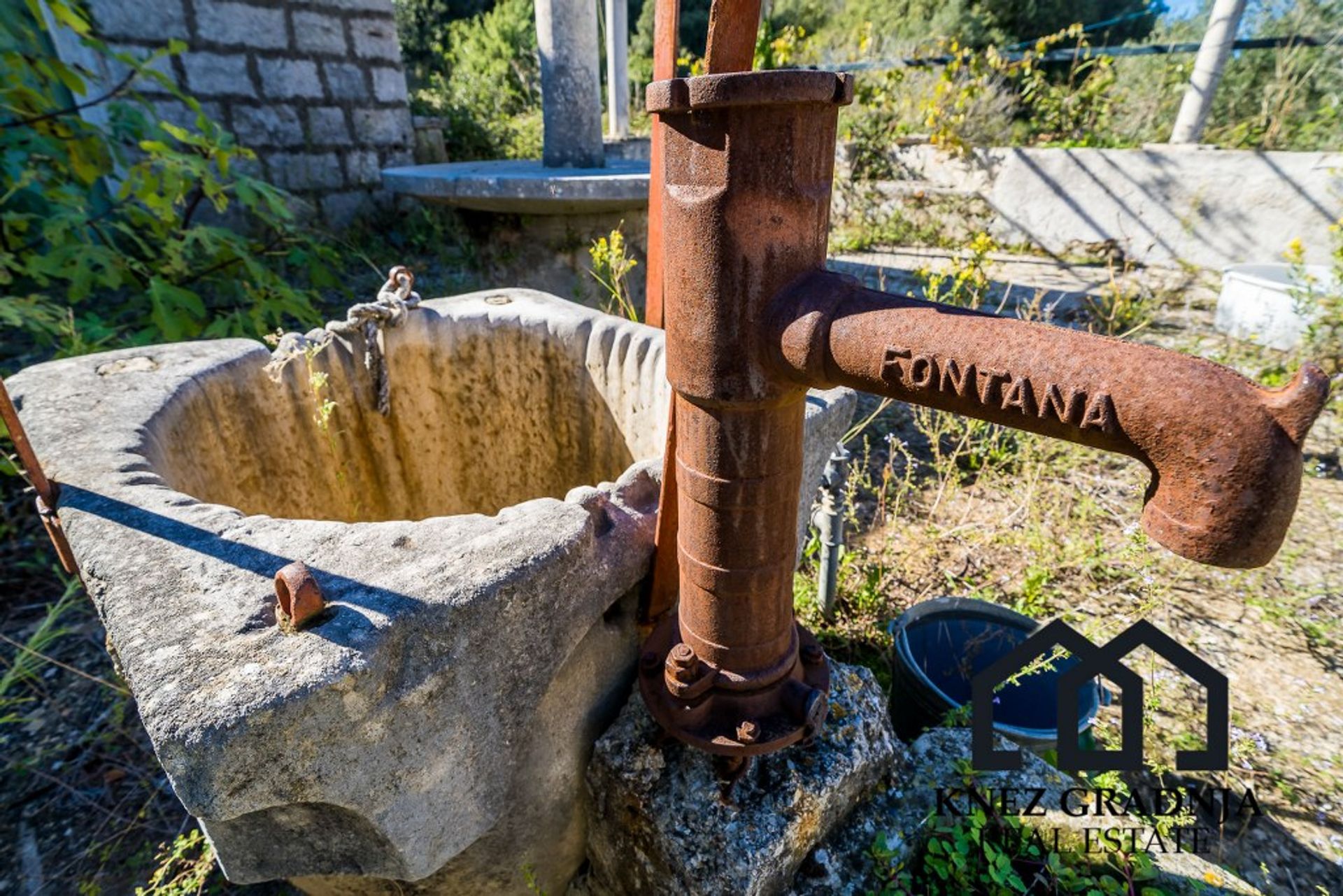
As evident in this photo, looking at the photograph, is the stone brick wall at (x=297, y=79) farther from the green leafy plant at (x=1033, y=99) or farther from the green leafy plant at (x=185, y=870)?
the green leafy plant at (x=1033, y=99)

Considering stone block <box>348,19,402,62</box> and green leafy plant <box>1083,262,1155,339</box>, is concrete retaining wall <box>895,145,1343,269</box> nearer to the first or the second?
green leafy plant <box>1083,262,1155,339</box>

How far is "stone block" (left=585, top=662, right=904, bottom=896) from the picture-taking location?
118 cm

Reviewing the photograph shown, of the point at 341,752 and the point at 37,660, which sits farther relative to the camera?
the point at 37,660

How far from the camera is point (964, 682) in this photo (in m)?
1.92

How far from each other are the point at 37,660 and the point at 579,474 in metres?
1.89

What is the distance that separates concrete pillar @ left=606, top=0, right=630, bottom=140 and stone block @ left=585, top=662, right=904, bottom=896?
7.06 metres

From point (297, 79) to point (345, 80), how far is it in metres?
0.31

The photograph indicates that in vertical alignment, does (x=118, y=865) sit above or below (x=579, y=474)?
below

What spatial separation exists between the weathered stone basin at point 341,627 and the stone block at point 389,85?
142 inches

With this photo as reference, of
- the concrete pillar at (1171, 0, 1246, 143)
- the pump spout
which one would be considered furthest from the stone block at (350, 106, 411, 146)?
the concrete pillar at (1171, 0, 1246, 143)

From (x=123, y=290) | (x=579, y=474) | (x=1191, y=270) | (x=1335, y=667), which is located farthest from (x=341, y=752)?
(x=1191, y=270)

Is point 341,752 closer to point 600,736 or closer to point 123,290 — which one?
point 600,736

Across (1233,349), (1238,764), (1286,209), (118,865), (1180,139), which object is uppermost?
(1180,139)

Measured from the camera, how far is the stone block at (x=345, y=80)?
4312 millimetres
